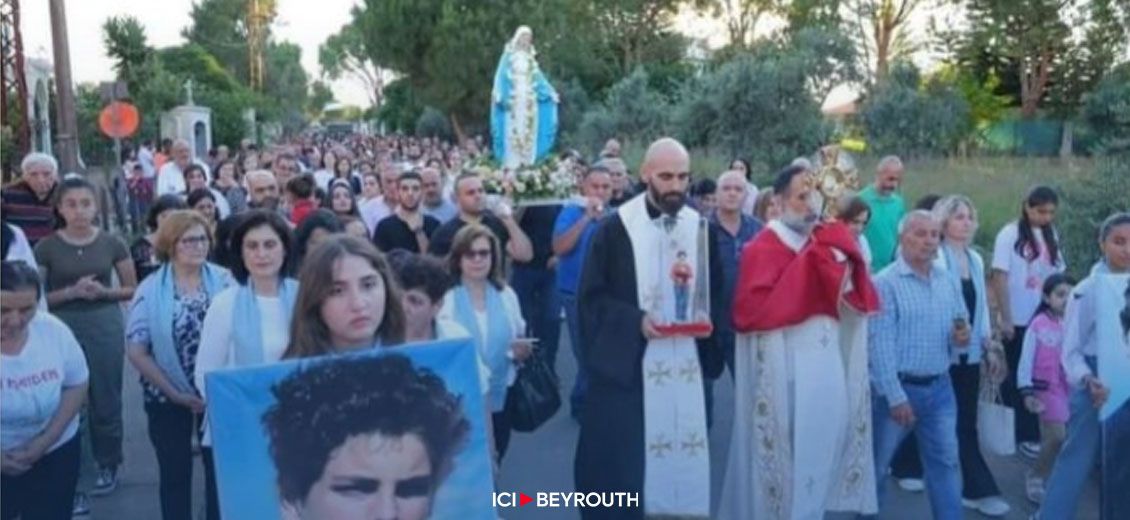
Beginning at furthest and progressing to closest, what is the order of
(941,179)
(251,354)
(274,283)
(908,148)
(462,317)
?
(908,148), (941,179), (462,317), (274,283), (251,354)

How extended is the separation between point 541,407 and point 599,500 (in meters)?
0.51

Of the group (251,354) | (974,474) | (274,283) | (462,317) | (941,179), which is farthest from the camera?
(941,179)

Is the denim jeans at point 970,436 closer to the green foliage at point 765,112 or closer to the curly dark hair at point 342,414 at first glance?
the curly dark hair at point 342,414

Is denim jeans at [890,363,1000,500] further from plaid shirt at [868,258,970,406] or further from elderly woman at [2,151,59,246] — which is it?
elderly woman at [2,151,59,246]

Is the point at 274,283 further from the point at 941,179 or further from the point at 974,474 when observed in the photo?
the point at 941,179

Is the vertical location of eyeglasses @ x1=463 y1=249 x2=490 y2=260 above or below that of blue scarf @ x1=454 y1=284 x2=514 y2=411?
above

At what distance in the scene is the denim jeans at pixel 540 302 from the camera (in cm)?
1098

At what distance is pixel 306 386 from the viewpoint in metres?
3.69

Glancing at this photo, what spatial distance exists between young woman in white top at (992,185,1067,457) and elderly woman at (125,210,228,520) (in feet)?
15.9

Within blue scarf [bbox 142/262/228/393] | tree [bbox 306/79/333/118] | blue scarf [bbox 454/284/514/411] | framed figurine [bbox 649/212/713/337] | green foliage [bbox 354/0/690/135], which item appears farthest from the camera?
tree [bbox 306/79/333/118]

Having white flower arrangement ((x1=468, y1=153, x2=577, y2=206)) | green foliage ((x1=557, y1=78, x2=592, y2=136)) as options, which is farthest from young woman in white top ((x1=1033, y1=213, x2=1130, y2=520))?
green foliage ((x1=557, y1=78, x2=592, y2=136))

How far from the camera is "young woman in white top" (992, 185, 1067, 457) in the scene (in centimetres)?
885

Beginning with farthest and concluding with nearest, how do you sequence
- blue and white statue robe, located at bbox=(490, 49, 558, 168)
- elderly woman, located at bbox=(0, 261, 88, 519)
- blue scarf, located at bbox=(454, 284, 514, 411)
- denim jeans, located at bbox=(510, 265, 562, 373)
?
blue and white statue robe, located at bbox=(490, 49, 558, 168) → denim jeans, located at bbox=(510, 265, 562, 373) → blue scarf, located at bbox=(454, 284, 514, 411) → elderly woman, located at bbox=(0, 261, 88, 519)

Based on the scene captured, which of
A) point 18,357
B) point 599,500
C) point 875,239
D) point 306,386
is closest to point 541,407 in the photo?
point 599,500
